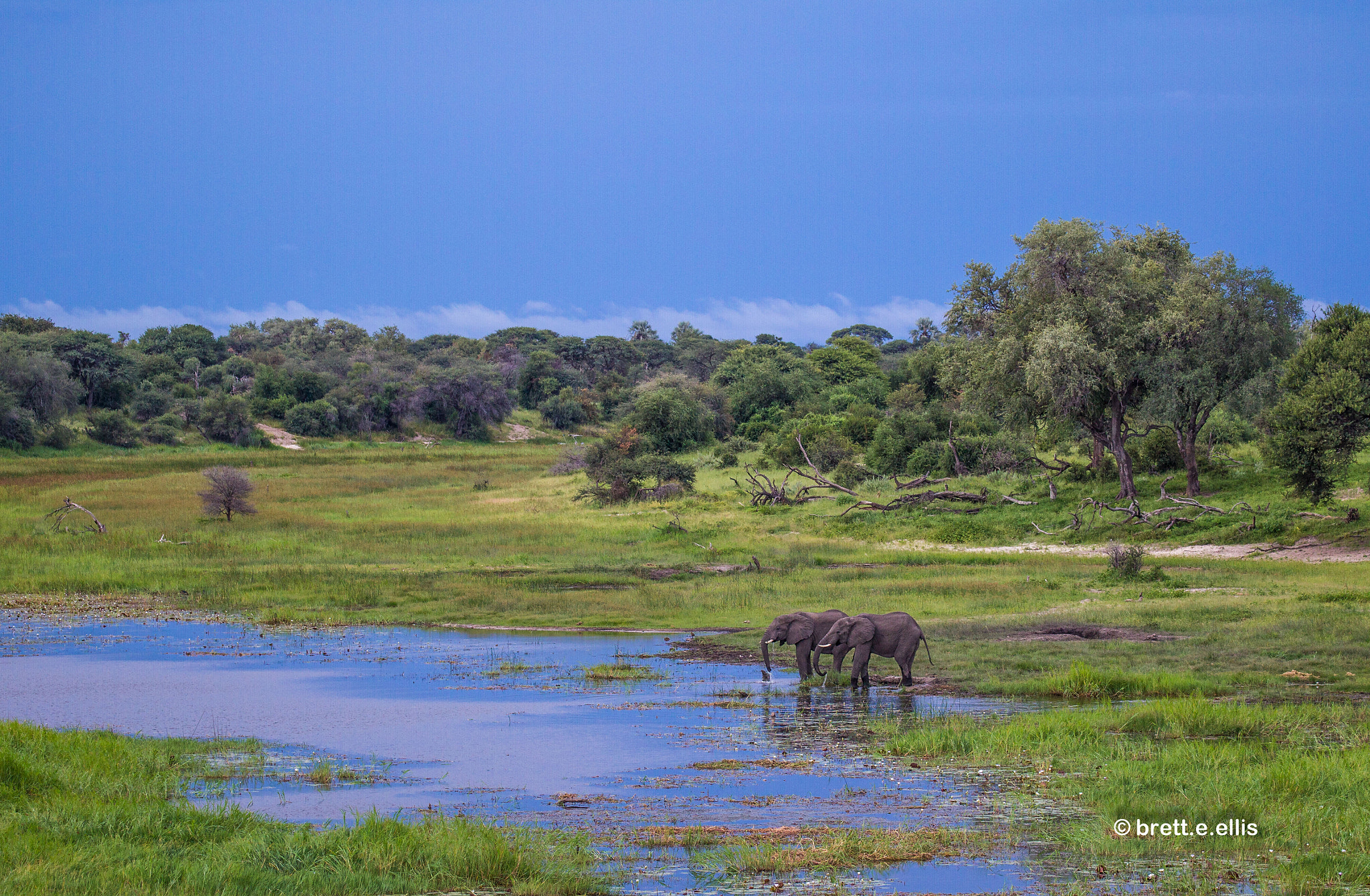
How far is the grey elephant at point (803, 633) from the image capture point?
15.8m

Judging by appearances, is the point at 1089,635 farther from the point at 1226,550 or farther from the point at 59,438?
the point at 59,438

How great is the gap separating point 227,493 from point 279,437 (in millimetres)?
48495

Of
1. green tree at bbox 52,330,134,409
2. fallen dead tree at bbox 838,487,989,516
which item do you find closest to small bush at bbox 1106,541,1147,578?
fallen dead tree at bbox 838,487,989,516

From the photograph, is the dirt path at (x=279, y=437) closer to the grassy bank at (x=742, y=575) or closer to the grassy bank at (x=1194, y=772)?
the grassy bank at (x=742, y=575)

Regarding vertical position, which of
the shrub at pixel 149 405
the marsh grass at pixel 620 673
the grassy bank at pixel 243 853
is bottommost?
the marsh grass at pixel 620 673

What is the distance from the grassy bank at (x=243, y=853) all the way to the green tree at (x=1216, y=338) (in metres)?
30.1

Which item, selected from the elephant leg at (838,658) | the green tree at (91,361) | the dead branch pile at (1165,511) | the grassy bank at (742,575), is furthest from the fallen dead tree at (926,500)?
the green tree at (91,361)

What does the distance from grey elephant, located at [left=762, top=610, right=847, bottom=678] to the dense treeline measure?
1815 cm

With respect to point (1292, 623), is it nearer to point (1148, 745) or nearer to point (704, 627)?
point (1148, 745)

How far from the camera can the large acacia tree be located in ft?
113

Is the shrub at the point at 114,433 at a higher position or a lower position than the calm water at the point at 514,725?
higher

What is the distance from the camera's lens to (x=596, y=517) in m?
41.8

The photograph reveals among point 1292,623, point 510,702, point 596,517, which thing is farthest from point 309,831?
point 596,517

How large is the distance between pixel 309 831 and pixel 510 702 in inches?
244
